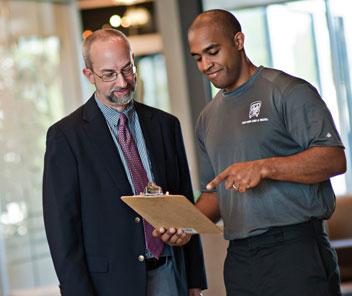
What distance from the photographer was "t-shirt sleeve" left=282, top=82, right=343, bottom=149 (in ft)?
9.13

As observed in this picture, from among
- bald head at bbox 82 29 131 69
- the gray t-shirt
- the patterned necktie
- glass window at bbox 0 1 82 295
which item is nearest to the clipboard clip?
the patterned necktie

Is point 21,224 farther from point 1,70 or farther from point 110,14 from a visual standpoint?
point 110,14

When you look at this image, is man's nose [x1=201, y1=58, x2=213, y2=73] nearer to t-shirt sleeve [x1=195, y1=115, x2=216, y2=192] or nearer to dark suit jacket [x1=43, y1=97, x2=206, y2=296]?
t-shirt sleeve [x1=195, y1=115, x2=216, y2=192]

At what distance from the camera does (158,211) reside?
280cm

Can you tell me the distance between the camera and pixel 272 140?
2902mm

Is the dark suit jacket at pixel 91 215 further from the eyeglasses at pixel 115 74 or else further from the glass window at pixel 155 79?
the glass window at pixel 155 79

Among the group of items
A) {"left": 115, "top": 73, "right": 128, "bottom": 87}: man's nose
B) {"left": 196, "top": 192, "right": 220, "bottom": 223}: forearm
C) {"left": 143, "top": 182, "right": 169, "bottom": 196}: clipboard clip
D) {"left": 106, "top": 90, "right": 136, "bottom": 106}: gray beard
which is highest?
{"left": 115, "top": 73, "right": 128, "bottom": 87}: man's nose

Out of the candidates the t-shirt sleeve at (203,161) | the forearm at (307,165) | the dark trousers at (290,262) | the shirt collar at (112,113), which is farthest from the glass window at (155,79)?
the forearm at (307,165)

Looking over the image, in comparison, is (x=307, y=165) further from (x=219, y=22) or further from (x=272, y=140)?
(x=219, y=22)

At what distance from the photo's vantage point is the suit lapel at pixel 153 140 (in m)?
3.12

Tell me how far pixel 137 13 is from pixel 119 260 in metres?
9.16

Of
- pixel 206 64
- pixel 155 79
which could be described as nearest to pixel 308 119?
pixel 206 64

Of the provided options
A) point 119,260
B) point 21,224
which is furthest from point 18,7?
point 119,260

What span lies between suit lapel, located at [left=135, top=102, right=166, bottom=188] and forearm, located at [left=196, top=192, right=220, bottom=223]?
0.67 feet
